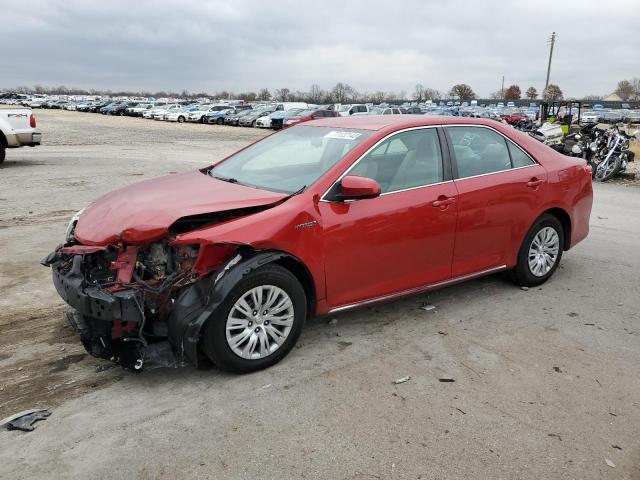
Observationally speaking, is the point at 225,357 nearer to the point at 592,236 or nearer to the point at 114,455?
the point at 114,455

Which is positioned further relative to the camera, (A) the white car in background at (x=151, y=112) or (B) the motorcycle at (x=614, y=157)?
(A) the white car in background at (x=151, y=112)

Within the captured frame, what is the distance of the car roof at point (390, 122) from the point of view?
452 cm

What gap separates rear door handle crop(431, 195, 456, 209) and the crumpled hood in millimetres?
1255

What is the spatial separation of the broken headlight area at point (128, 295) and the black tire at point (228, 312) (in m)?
0.23

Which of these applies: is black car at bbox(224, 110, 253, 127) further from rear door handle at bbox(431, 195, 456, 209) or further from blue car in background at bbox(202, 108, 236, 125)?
rear door handle at bbox(431, 195, 456, 209)

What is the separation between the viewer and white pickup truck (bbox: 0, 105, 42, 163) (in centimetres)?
1362

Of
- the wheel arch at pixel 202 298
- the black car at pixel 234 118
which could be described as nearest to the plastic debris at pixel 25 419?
the wheel arch at pixel 202 298

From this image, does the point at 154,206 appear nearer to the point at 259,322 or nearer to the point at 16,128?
the point at 259,322

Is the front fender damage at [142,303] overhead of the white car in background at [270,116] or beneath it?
beneath

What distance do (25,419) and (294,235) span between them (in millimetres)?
1914

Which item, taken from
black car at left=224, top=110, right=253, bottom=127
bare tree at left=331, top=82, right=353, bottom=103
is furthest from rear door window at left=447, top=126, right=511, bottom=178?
bare tree at left=331, top=82, right=353, bottom=103

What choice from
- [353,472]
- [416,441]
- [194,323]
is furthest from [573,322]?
[194,323]

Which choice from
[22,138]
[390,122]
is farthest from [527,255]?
[22,138]

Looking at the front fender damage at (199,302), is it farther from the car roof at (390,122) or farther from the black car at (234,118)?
the black car at (234,118)
